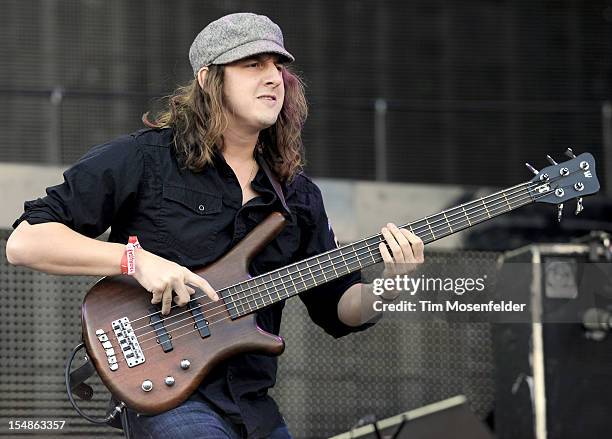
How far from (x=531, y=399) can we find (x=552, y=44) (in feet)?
23.1

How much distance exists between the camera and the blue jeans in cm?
335

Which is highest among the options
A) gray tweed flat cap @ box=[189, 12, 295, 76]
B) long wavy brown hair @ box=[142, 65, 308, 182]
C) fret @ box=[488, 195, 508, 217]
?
gray tweed flat cap @ box=[189, 12, 295, 76]

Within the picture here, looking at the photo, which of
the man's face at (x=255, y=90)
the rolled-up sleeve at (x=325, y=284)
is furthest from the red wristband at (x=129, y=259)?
the rolled-up sleeve at (x=325, y=284)

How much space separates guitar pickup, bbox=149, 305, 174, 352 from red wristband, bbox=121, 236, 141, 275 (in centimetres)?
19

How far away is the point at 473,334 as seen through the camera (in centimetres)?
542

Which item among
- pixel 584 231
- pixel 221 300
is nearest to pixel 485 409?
pixel 221 300

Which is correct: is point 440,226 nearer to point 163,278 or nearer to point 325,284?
point 325,284

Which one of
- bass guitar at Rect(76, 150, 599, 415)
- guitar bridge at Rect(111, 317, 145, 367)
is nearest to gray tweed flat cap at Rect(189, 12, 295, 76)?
bass guitar at Rect(76, 150, 599, 415)

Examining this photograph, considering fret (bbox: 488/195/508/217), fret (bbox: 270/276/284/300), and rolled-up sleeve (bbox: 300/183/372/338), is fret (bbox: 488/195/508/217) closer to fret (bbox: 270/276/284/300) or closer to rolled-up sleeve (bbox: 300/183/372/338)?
rolled-up sleeve (bbox: 300/183/372/338)

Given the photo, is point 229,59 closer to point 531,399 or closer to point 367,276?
point 367,276

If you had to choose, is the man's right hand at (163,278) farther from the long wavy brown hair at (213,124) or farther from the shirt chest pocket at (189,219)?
the long wavy brown hair at (213,124)

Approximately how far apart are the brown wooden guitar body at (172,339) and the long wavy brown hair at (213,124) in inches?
12.7

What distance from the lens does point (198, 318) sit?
361 centimetres

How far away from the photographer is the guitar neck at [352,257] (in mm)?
Result: 3699
